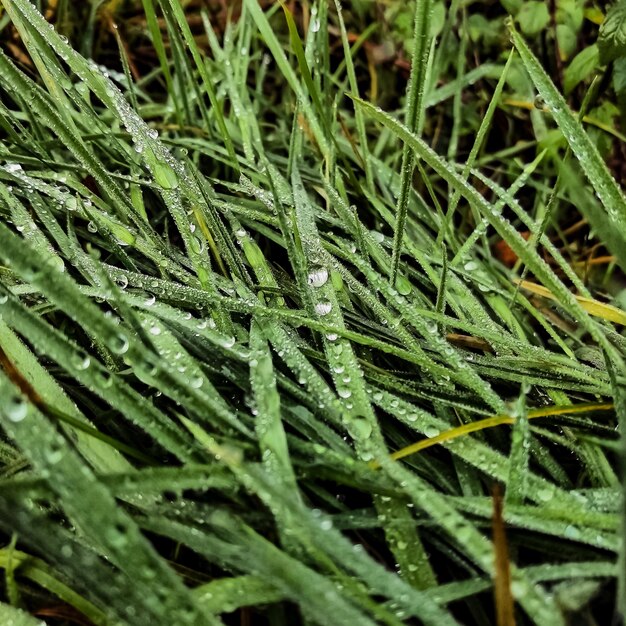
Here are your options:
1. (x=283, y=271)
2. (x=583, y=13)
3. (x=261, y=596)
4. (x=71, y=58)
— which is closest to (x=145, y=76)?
(x=71, y=58)

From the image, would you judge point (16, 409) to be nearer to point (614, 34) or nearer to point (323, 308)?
point (323, 308)

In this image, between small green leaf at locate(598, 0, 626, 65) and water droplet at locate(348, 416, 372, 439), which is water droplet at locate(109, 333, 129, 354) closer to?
water droplet at locate(348, 416, 372, 439)

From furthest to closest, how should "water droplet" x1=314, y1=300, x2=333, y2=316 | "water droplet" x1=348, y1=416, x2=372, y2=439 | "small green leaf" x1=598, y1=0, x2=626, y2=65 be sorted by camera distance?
"small green leaf" x1=598, y1=0, x2=626, y2=65 < "water droplet" x1=314, y1=300, x2=333, y2=316 < "water droplet" x1=348, y1=416, x2=372, y2=439

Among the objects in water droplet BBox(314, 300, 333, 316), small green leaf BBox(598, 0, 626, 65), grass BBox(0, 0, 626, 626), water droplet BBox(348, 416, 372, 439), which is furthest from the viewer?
small green leaf BBox(598, 0, 626, 65)

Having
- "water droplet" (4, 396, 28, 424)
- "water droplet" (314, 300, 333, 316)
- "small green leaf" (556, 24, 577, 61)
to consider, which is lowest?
"water droplet" (314, 300, 333, 316)

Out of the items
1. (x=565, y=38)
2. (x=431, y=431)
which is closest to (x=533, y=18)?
(x=565, y=38)

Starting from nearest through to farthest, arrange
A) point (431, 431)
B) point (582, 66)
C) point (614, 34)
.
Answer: point (431, 431) → point (614, 34) → point (582, 66)

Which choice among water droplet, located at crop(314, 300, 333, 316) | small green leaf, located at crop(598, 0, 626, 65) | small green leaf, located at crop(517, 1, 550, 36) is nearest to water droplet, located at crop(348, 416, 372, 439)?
water droplet, located at crop(314, 300, 333, 316)
